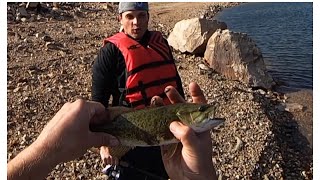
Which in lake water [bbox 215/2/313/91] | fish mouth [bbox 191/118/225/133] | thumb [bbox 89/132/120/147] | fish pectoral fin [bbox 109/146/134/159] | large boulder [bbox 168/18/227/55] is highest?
fish mouth [bbox 191/118/225/133]

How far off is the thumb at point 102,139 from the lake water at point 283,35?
359 inches

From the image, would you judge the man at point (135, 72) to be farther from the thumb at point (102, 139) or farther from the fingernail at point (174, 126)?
the fingernail at point (174, 126)

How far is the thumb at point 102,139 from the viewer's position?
112 inches

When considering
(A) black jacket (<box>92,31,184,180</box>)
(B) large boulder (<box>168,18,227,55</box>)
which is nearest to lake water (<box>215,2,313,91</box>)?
(B) large boulder (<box>168,18,227,55</box>)

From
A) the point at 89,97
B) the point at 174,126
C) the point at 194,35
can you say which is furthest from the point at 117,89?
the point at 194,35

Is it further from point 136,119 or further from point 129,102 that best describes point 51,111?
point 136,119

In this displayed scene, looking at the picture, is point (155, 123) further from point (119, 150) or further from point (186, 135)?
point (186, 135)

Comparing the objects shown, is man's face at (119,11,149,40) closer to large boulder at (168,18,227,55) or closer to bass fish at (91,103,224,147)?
bass fish at (91,103,224,147)

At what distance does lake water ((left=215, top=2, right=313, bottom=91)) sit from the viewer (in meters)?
13.0

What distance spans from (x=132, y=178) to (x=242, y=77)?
703 cm

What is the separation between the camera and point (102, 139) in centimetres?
307

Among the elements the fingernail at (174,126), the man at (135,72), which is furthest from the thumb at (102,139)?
the man at (135,72)

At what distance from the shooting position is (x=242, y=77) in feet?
36.2

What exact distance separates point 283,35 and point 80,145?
16403 mm
